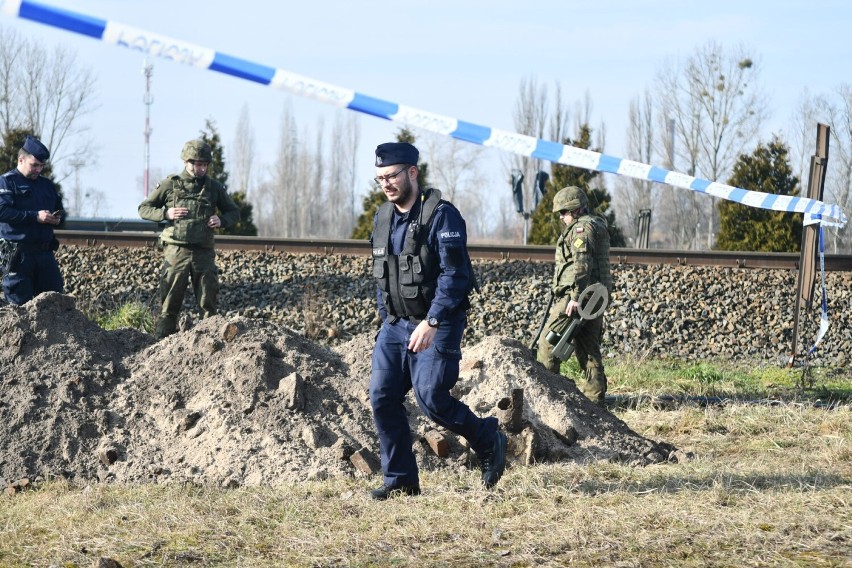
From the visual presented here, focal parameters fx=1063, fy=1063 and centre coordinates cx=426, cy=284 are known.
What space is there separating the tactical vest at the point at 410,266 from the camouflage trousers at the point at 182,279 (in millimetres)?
4676

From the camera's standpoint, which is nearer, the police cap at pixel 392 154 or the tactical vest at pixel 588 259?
the police cap at pixel 392 154

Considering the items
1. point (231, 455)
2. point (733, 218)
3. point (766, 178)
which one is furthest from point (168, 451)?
point (766, 178)

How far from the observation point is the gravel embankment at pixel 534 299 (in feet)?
44.2

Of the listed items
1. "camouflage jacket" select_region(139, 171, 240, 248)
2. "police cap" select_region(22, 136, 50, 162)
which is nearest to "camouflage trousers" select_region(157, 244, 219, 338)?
"camouflage jacket" select_region(139, 171, 240, 248)

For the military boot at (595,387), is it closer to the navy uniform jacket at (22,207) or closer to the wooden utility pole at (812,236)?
the wooden utility pole at (812,236)

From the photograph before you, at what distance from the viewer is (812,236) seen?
36.5ft

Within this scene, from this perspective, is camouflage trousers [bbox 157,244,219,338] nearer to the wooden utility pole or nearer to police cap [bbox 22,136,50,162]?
police cap [bbox 22,136,50,162]

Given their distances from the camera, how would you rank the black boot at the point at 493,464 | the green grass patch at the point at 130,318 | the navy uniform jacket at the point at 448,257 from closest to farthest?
the navy uniform jacket at the point at 448,257, the black boot at the point at 493,464, the green grass patch at the point at 130,318

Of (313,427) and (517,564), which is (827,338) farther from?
(517,564)

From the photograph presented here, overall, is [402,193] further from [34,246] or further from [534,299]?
[534,299]

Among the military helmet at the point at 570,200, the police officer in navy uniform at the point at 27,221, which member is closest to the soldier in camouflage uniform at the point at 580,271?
the military helmet at the point at 570,200

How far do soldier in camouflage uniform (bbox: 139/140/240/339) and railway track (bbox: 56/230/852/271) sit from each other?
17.2ft

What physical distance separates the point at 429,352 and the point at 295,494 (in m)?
1.21

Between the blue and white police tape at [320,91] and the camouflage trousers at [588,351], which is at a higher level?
the blue and white police tape at [320,91]
